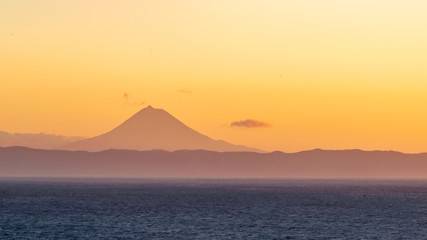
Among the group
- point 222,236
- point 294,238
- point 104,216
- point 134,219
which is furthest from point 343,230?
point 104,216

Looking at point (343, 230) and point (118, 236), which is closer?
point (118, 236)

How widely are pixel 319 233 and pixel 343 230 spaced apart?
599cm

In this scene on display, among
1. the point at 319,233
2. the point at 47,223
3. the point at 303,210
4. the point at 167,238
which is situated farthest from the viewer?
the point at 303,210

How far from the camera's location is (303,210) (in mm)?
131500

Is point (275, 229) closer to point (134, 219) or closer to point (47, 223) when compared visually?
point (134, 219)

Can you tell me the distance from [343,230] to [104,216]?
4150cm

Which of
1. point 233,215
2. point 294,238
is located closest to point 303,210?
point 233,215

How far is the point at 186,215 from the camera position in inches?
4537

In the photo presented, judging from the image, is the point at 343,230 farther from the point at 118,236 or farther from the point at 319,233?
the point at 118,236

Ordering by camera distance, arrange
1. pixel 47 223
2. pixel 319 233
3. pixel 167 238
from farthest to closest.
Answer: pixel 47 223 → pixel 319 233 → pixel 167 238

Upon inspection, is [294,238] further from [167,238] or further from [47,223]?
[47,223]

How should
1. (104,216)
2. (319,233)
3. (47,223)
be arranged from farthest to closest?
1. (104,216)
2. (47,223)
3. (319,233)

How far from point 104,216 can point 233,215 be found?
2205 cm

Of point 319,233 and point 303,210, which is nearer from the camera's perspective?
point 319,233
